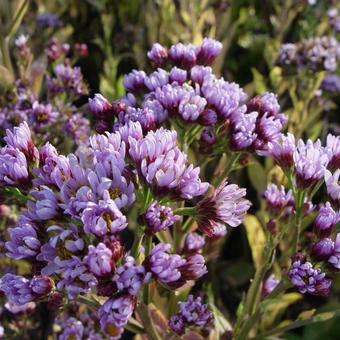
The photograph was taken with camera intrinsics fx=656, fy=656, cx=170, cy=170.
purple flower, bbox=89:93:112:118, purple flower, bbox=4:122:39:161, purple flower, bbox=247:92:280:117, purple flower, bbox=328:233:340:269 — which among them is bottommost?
purple flower, bbox=328:233:340:269

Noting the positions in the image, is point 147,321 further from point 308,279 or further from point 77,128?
point 77,128

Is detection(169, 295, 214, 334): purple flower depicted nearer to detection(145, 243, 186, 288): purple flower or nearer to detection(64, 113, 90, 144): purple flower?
detection(145, 243, 186, 288): purple flower

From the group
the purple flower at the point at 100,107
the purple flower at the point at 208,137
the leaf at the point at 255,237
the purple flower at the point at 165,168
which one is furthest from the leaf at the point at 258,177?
the purple flower at the point at 165,168

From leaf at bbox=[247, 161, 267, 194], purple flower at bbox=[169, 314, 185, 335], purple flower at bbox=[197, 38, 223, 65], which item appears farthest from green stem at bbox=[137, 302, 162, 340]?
leaf at bbox=[247, 161, 267, 194]

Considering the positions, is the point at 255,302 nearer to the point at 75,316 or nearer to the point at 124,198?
the point at 75,316

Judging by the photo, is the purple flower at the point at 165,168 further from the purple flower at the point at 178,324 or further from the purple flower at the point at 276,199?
the purple flower at the point at 276,199

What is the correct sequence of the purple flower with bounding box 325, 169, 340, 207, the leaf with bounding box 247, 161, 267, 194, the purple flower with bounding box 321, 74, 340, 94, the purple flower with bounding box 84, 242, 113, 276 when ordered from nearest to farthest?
the purple flower with bounding box 84, 242, 113, 276
the purple flower with bounding box 325, 169, 340, 207
the leaf with bounding box 247, 161, 267, 194
the purple flower with bounding box 321, 74, 340, 94
